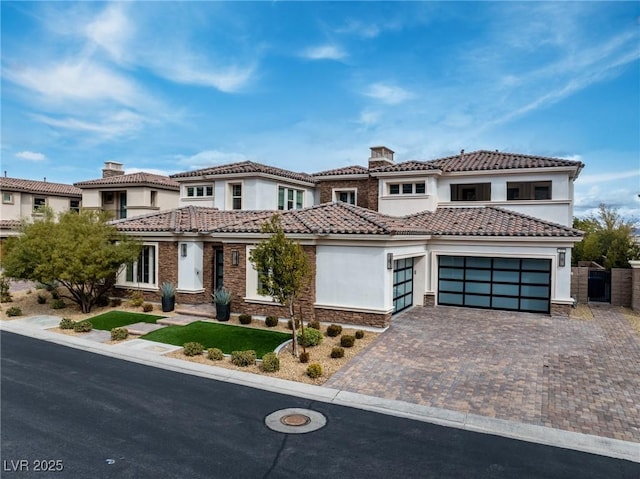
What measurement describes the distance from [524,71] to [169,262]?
18108 mm

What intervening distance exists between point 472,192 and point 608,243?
35.5ft

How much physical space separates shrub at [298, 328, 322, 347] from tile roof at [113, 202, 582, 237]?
13.4ft

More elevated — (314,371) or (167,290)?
(167,290)

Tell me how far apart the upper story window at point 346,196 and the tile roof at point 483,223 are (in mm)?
5475

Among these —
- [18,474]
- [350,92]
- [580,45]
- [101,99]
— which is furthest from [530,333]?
Result: [101,99]

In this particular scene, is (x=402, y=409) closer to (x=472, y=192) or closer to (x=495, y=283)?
(x=495, y=283)

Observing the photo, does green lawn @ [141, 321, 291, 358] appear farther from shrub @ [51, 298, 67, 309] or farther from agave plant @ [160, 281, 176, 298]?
shrub @ [51, 298, 67, 309]

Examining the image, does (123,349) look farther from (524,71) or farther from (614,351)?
(524,71)

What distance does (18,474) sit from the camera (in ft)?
22.2

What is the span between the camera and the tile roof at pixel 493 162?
22.3 metres

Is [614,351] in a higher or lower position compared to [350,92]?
lower

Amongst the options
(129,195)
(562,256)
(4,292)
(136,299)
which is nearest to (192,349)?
(136,299)

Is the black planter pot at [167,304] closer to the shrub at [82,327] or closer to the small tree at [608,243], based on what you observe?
the shrub at [82,327]

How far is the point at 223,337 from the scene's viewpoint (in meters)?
15.4
